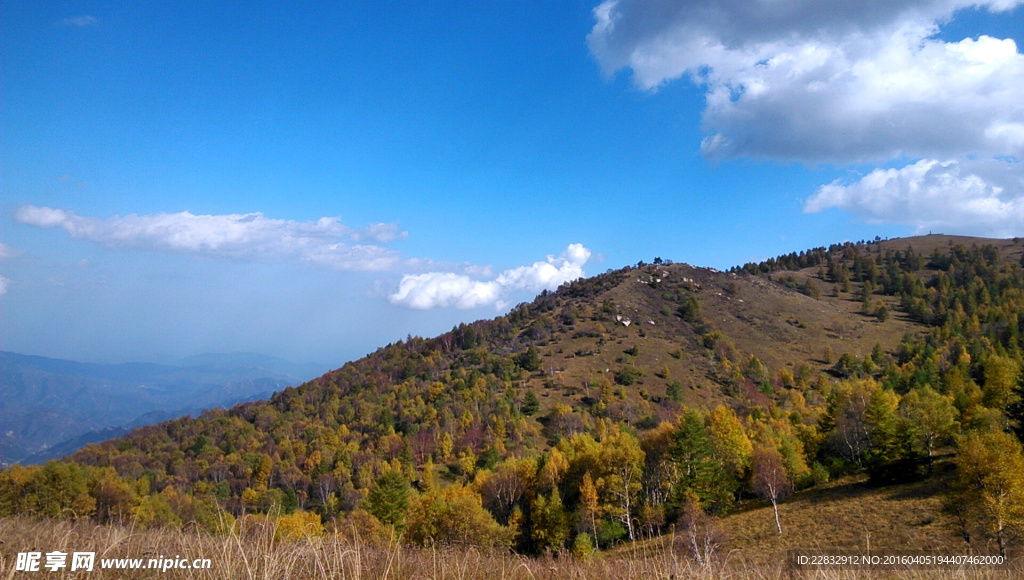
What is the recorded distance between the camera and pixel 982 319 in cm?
10894

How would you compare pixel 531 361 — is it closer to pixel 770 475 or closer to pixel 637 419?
pixel 637 419

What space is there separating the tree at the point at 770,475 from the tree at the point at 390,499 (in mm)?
26784

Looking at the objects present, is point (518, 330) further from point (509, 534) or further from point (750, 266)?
point (750, 266)

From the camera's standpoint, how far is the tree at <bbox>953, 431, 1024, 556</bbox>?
66.4ft

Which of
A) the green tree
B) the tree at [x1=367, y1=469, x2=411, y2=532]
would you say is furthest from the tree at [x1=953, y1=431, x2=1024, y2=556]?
the tree at [x1=367, y1=469, x2=411, y2=532]

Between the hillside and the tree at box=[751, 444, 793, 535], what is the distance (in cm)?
42

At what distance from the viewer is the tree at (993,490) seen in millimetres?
20250

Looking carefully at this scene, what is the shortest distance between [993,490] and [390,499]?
34.2 metres

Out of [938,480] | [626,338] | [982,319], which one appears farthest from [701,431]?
[982,319]

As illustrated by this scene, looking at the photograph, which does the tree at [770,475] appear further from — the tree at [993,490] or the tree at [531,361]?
the tree at [531,361]

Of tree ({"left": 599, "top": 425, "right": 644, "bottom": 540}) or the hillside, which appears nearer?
the hillside
